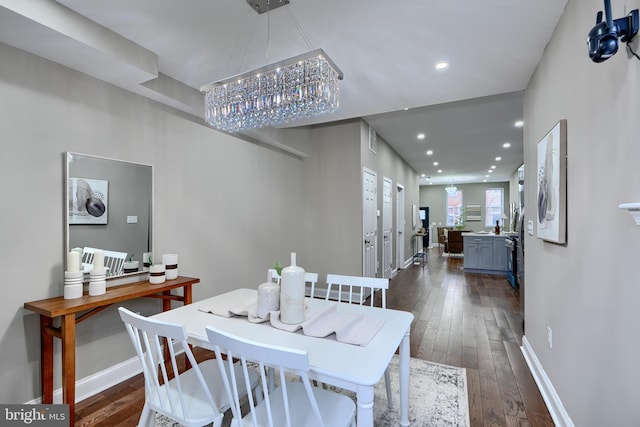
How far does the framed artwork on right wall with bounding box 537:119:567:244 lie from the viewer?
1806 millimetres

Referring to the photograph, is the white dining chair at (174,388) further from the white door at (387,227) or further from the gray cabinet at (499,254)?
the gray cabinet at (499,254)

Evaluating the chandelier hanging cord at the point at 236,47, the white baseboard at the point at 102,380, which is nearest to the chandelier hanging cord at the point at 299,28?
the chandelier hanging cord at the point at 236,47

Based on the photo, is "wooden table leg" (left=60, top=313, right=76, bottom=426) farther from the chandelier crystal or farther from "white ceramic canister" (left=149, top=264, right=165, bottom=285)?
the chandelier crystal

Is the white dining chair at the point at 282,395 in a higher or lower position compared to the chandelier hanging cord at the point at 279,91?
lower

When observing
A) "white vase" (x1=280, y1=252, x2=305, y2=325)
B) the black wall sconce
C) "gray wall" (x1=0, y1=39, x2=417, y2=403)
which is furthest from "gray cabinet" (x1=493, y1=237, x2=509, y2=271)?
"white vase" (x1=280, y1=252, x2=305, y2=325)

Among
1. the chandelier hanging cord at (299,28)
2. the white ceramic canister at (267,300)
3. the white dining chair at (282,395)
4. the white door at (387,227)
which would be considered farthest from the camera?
the white door at (387,227)

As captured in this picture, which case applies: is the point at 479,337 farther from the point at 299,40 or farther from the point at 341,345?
the point at 299,40

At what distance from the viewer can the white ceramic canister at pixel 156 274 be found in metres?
2.44

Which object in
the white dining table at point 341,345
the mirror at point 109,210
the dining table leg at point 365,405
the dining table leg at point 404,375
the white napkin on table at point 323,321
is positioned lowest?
the dining table leg at point 404,375

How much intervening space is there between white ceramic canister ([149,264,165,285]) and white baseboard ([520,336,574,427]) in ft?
9.63

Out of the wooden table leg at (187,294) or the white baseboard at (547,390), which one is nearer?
the white baseboard at (547,390)

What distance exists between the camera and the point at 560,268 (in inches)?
75.0

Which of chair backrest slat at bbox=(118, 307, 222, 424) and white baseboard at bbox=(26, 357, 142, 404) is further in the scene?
white baseboard at bbox=(26, 357, 142, 404)

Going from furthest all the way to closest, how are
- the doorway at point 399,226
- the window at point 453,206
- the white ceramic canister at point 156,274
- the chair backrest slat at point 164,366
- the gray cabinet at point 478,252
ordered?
the window at point 453,206 < the doorway at point 399,226 < the gray cabinet at point 478,252 < the white ceramic canister at point 156,274 < the chair backrest slat at point 164,366
